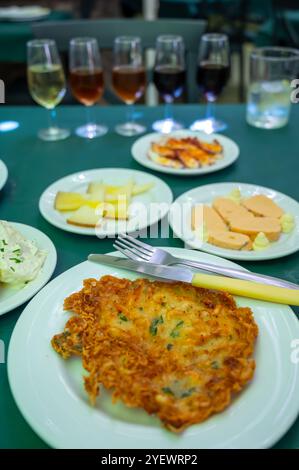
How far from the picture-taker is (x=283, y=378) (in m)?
0.69

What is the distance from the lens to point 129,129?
1730 mm

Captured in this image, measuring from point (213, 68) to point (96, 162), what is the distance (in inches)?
24.1

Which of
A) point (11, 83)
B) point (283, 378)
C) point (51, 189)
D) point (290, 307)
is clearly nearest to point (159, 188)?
point (51, 189)

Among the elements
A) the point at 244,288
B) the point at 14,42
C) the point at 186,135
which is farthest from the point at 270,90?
the point at 14,42

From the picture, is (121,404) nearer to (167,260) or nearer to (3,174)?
(167,260)

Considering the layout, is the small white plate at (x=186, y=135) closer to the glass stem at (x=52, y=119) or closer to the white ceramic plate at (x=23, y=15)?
the glass stem at (x=52, y=119)

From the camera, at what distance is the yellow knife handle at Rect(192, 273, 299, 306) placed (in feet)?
2.76

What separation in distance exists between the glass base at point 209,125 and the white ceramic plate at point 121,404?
1034 mm

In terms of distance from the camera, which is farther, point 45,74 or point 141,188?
point 45,74

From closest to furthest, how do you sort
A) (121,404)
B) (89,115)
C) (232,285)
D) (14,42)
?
1. (121,404)
2. (232,285)
3. (89,115)
4. (14,42)

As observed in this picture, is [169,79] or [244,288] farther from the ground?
[169,79]
